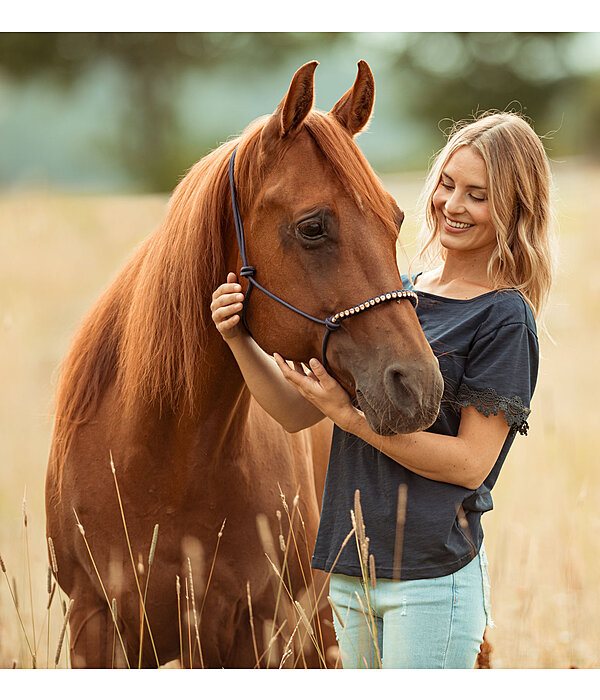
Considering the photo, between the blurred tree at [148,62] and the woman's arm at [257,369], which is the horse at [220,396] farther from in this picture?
the blurred tree at [148,62]

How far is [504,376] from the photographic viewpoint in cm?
131

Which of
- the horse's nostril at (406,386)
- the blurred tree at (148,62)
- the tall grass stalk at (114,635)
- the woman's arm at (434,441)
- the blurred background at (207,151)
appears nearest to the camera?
the horse's nostril at (406,386)

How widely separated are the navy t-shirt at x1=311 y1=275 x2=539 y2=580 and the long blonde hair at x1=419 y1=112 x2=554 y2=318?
9 cm

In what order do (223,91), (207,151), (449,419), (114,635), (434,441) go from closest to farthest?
1. (434,441)
2. (449,419)
3. (114,635)
4. (223,91)
5. (207,151)

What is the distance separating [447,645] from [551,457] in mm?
2038

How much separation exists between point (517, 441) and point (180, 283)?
2.72m

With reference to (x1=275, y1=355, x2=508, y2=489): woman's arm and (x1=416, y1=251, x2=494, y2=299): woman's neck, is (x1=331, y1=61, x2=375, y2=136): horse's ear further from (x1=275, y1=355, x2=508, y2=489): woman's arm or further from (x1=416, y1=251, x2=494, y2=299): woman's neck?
(x1=275, y1=355, x2=508, y2=489): woman's arm

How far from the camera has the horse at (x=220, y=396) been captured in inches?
50.7

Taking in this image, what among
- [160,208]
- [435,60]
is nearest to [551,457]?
[435,60]

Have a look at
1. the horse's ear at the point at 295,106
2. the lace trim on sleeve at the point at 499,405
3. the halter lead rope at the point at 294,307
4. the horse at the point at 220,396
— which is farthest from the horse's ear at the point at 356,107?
the lace trim on sleeve at the point at 499,405

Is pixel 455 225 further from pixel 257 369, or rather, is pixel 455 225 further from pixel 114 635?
pixel 114 635

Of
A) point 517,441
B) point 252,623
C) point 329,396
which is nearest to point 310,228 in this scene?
point 329,396

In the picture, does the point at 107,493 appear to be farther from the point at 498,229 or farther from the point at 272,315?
the point at 498,229

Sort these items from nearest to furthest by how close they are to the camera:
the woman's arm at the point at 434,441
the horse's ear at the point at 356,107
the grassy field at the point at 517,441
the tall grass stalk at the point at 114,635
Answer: the woman's arm at the point at 434,441 → the horse's ear at the point at 356,107 → the tall grass stalk at the point at 114,635 → the grassy field at the point at 517,441
